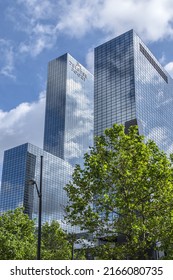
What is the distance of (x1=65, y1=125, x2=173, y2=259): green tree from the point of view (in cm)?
2070

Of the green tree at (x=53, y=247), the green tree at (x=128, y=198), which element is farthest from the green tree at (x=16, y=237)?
the green tree at (x=128, y=198)

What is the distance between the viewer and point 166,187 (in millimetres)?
21703

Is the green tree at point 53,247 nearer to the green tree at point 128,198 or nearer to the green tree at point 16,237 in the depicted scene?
the green tree at point 16,237

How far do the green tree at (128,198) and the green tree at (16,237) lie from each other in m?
14.3

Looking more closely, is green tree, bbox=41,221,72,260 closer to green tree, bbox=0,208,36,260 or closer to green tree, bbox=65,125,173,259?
green tree, bbox=0,208,36,260

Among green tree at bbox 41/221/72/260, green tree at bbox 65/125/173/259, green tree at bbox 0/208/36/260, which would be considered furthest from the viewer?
green tree at bbox 41/221/72/260

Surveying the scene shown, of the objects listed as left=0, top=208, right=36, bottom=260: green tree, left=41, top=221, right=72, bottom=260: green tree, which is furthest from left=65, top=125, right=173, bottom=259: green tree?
left=41, top=221, right=72, bottom=260: green tree

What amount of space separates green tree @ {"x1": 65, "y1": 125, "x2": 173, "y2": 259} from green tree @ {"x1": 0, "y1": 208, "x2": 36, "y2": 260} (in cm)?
1435

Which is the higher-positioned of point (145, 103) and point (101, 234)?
point (145, 103)

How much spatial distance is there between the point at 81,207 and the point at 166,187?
536 cm

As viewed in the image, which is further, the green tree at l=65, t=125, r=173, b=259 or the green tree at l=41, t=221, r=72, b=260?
the green tree at l=41, t=221, r=72, b=260

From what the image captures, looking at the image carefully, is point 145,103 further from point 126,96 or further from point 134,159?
point 134,159

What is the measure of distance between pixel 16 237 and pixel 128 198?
64.2 feet
